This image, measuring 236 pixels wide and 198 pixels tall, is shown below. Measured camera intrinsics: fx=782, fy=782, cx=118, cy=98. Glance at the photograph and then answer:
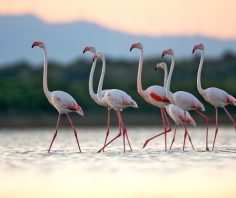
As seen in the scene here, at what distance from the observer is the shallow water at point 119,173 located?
9156 mm

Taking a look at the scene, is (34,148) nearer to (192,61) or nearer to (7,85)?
(7,85)

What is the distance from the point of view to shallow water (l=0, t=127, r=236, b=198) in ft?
30.0

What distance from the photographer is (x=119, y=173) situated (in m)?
10.9

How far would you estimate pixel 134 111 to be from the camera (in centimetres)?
3334

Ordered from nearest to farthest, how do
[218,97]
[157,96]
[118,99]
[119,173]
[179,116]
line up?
[119,173] → [118,99] → [218,97] → [157,96] → [179,116]

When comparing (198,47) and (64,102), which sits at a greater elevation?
(198,47)

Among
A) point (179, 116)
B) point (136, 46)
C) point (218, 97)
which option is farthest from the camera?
point (179, 116)

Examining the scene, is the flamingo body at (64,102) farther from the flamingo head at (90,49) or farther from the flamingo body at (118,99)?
the flamingo head at (90,49)

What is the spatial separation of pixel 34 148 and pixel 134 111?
1712 centimetres

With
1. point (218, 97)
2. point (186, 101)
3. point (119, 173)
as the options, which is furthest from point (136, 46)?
point (119, 173)

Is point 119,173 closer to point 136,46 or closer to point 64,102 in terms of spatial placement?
point 64,102

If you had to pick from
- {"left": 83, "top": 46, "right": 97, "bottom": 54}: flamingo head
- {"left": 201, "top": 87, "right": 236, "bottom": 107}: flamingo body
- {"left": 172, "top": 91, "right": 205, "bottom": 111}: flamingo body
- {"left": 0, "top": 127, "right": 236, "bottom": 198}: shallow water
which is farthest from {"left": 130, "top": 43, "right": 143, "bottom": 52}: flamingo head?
{"left": 0, "top": 127, "right": 236, "bottom": 198}: shallow water

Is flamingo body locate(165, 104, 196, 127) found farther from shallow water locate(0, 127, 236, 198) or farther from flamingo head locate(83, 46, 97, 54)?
flamingo head locate(83, 46, 97, 54)

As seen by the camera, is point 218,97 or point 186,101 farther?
point 218,97
